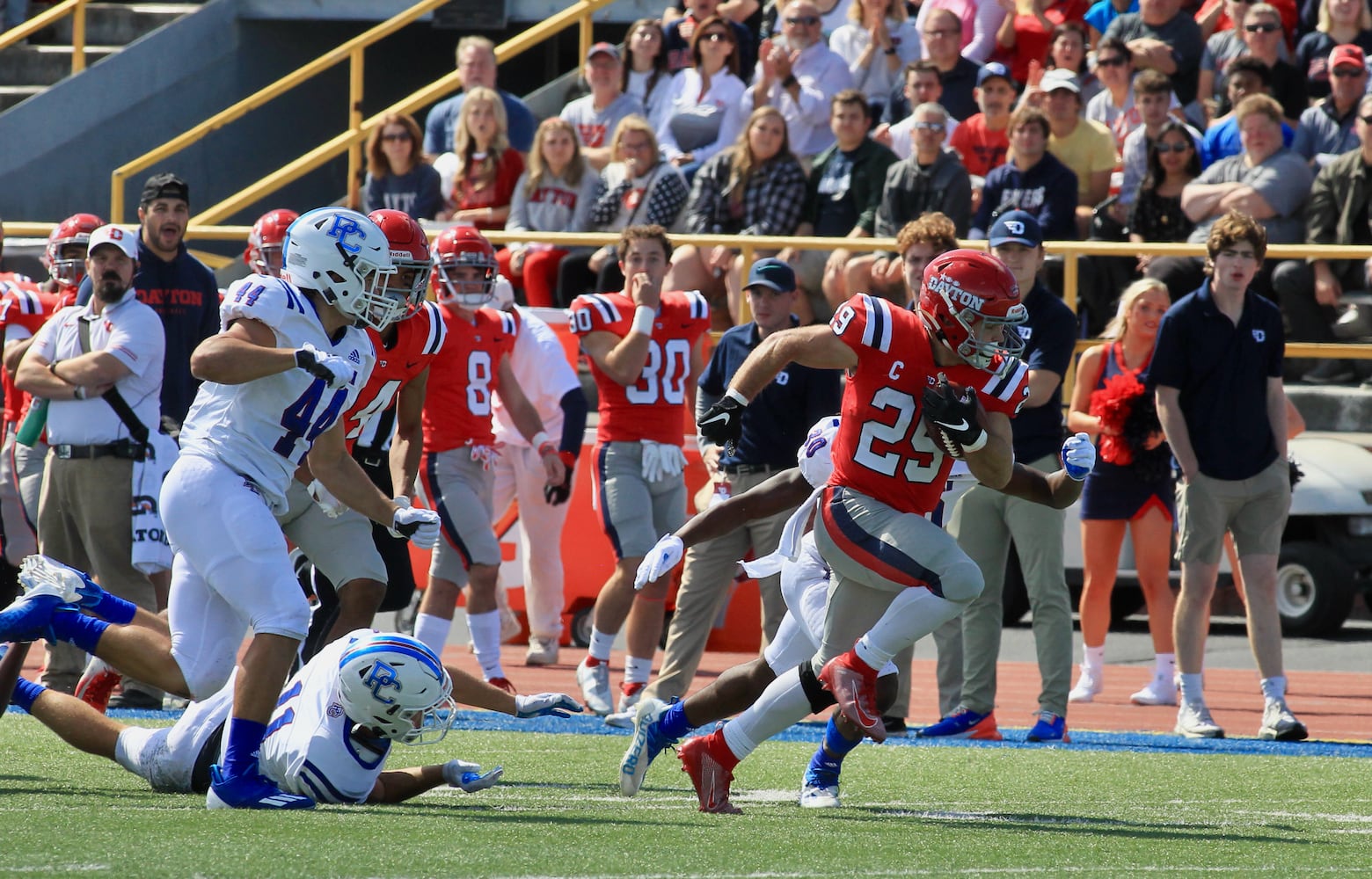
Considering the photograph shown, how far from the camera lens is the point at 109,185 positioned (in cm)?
1669

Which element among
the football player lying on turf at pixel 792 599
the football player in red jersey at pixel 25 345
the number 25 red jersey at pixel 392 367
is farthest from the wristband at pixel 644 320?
the football player in red jersey at pixel 25 345

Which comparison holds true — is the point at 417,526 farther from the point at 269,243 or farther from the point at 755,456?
the point at 755,456

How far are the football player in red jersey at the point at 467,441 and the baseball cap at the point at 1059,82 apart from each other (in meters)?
4.84

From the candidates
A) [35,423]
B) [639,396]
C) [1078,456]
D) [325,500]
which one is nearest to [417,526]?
[325,500]

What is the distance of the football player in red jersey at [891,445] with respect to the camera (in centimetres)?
556

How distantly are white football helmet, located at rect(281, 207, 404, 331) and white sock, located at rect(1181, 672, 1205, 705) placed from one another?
13.5ft

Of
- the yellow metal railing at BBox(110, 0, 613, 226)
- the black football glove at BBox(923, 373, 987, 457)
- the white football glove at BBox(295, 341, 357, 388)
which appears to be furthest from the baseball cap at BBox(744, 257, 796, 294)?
the yellow metal railing at BBox(110, 0, 613, 226)

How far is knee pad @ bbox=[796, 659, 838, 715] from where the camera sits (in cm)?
557

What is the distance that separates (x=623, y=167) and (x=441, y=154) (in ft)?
7.32

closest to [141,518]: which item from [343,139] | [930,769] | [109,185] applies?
[930,769]

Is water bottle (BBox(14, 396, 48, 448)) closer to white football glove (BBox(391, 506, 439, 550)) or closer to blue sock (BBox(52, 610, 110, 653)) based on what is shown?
blue sock (BBox(52, 610, 110, 653))

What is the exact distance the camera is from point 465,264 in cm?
863

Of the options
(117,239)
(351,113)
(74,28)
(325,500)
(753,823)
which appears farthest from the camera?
(74,28)

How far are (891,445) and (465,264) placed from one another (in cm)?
345
